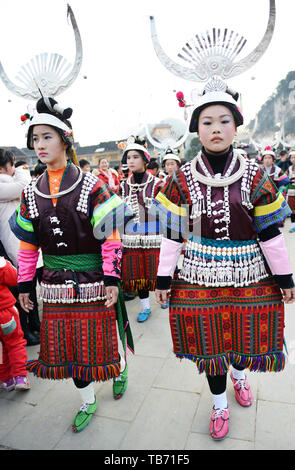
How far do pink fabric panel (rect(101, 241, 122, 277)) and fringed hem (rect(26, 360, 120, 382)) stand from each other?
2.11ft

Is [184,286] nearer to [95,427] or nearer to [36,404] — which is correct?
[95,427]

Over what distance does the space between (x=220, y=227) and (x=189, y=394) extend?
4.60 feet

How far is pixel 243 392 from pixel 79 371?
115cm

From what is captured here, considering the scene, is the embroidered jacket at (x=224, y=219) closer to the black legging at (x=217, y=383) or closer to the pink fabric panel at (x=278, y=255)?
the pink fabric panel at (x=278, y=255)

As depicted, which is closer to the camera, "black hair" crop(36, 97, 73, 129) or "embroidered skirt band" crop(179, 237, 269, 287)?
"embroidered skirt band" crop(179, 237, 269, 287)

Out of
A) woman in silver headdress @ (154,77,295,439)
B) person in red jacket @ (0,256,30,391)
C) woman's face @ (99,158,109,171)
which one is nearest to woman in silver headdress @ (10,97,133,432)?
woman in silver headdress @ (154,77,295,439)

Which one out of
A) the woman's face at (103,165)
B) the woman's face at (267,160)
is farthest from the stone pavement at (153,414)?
the woman's face at (267,160)

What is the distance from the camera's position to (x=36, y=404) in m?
2.52

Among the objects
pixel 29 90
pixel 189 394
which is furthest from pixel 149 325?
pixel 29 90

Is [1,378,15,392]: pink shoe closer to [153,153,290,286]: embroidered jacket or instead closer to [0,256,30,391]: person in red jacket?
[0,256,30,391]: person in red jacket

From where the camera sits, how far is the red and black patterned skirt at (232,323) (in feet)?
6.13

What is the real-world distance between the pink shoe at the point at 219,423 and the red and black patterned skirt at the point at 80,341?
69 cm

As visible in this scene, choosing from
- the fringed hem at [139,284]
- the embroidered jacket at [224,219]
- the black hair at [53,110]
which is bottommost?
the fringed hem at [139,284]

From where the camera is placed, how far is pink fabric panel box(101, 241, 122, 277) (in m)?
2.00
